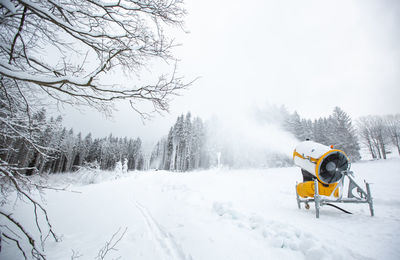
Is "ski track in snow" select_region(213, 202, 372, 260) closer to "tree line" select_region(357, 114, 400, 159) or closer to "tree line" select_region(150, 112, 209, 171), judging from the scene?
"tree line" select_region(150, 112, 209, 171)

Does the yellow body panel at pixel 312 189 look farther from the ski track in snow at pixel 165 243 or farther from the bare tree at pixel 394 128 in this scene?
the bare tree at pixel 394 128

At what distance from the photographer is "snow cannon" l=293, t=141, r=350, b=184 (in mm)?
4832

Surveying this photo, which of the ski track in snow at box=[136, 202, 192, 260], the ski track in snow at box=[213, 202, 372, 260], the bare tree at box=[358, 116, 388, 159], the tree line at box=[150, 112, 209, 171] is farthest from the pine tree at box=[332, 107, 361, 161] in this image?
the ski track in snow at box=[136, 202, 192, 260]

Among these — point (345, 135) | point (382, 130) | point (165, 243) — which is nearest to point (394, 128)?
point (382, 130)

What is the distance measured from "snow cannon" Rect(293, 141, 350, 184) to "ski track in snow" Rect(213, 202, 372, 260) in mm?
2577

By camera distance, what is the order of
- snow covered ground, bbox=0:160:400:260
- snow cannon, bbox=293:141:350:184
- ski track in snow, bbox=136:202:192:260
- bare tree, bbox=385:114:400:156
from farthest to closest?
1. bare tree, bbox=385:114:400:156
2. snow cannon, bbox=293:141:350:184
3. ski track in snow, bbox=136:202:192:260
4. snow covered ground, bbox=0:160:400:260

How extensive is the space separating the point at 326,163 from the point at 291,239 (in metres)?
3.44

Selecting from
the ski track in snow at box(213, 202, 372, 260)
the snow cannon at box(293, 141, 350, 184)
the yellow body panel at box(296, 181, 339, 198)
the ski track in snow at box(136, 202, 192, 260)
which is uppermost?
the snow cannon at box(293, 141, 350, 184)

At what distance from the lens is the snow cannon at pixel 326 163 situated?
4.83 metres

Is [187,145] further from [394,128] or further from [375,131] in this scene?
[394,128]

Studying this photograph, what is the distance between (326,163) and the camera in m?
5.05

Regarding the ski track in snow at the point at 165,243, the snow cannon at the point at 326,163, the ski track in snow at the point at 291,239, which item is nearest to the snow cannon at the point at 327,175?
the snow cannon at the point at 326,163

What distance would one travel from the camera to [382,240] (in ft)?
9.52

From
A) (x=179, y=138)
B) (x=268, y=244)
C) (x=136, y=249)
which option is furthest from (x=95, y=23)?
(x=179, y=138)
